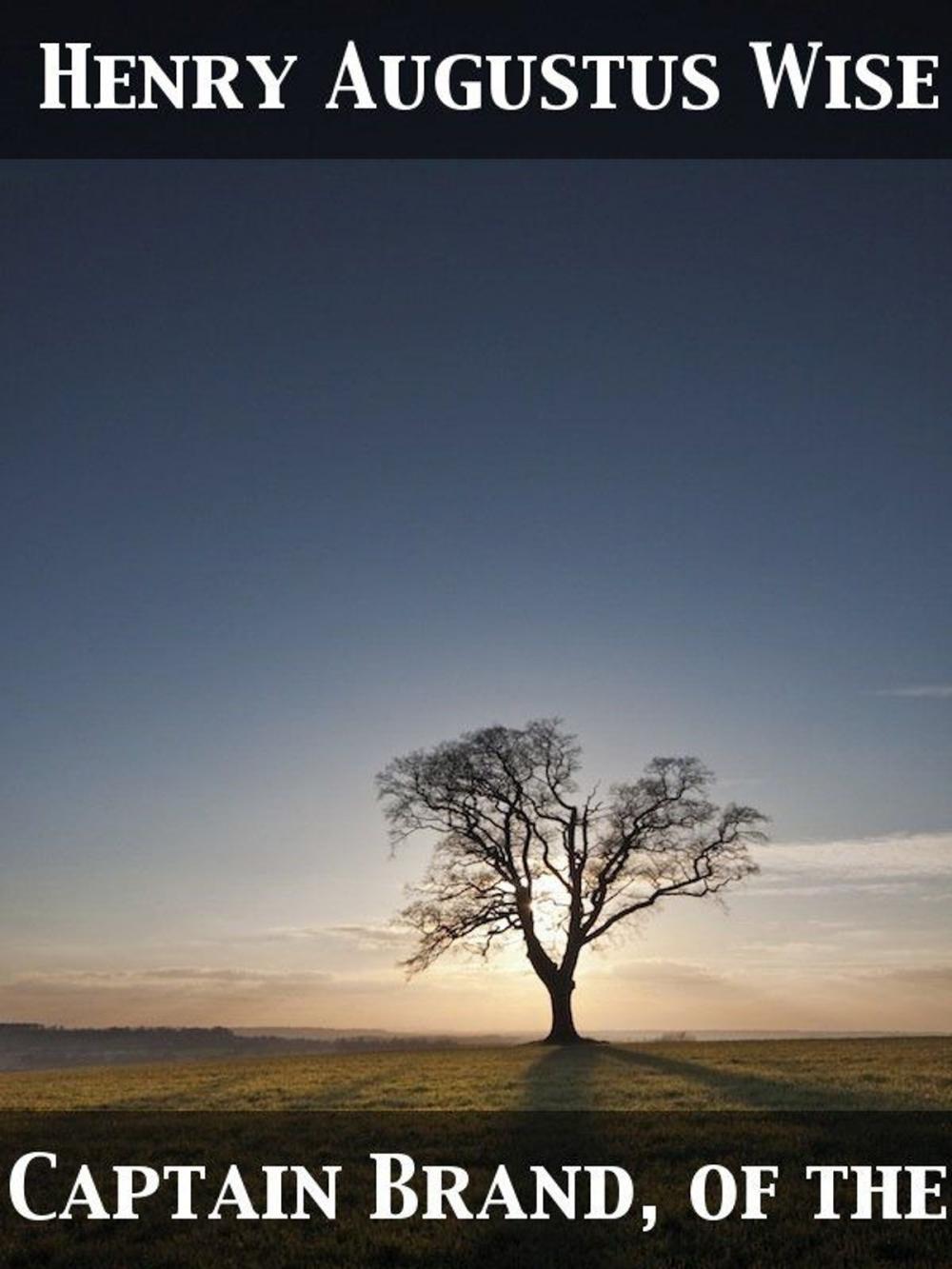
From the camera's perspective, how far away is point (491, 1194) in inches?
450

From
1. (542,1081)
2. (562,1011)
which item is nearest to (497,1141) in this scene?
(542,1081)

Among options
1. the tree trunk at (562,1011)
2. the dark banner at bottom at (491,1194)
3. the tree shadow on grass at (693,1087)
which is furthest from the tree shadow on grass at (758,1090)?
the tree trunk at (562,1011)

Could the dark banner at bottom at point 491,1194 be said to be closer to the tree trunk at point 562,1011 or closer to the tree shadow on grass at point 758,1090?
the tree shadow on grass at point 758,1090

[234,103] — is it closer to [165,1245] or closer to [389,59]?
[389,59]

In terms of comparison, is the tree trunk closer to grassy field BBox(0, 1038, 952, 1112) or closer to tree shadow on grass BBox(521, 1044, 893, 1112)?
grassy field BBox(0, 1038, 952, 1112)

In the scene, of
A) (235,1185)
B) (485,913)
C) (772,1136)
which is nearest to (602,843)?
(485,913)

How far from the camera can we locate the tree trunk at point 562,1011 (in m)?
42.6

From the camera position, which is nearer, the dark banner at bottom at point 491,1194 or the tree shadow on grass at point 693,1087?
the dark banner at bottom at point 491,1194

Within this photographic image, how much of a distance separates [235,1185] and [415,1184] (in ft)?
5.62

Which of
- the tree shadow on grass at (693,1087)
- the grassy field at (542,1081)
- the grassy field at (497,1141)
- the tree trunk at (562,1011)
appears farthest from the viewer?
the tree trunk at (562,1011)

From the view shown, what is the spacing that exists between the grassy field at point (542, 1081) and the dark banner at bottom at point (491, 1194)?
3.05 metres

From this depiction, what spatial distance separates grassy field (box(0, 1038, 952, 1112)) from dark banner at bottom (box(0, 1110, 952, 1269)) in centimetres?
305

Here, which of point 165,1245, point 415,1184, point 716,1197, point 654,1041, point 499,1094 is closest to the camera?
point 165,1245

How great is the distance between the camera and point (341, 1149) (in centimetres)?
1424
